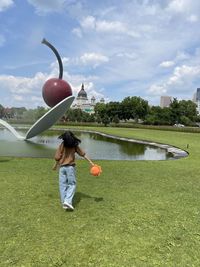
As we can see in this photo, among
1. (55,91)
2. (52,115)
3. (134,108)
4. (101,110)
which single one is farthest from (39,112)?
(55,91)

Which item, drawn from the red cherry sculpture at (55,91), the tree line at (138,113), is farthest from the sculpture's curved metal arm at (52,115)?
the tree line at (138,113)

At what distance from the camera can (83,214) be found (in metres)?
5.83

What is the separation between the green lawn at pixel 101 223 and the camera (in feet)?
13.7

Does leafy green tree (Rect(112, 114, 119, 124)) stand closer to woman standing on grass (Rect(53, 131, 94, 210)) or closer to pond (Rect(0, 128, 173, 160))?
pond (Rect(0, 128, 173, 160))

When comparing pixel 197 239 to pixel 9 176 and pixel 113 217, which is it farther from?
pixel 9 176

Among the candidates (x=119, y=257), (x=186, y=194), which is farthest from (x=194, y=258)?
(x=186, y=194)

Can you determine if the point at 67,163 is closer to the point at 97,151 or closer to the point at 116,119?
the point at 97,151

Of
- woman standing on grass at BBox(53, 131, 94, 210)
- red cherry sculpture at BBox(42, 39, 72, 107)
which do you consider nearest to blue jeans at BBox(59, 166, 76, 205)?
woman standing on grass at BBox(53, 131, 94, 210)

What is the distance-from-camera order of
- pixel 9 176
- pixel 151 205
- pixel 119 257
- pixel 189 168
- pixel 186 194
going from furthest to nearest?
pixel 189 168, pixel 9 176, pixel 186 194, pixel 151 205, pixel 119 257

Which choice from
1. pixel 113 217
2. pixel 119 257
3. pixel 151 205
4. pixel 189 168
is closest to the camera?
pixel 119 257

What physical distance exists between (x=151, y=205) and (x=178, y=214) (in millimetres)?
671

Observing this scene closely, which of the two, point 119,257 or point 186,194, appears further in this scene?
point 186,194

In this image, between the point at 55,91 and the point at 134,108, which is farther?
the point at 134,108

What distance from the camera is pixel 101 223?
17.7ft
